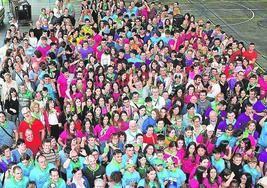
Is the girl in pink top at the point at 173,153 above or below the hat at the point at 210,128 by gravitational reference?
below

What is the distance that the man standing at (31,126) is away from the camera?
8.48 m

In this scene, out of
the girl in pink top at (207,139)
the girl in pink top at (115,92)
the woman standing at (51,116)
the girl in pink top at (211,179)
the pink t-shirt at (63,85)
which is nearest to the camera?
the girl in pink top at (211,179)

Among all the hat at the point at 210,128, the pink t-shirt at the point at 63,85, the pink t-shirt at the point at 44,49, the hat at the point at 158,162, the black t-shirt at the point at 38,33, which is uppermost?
the black t-shirt at the point at 38,33

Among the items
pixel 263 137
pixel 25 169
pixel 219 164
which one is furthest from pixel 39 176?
pixel 263 137

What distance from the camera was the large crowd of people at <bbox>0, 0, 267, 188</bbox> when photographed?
7.45 metres

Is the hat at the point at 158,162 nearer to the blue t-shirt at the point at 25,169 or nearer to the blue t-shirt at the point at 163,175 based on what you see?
the blue t-shirt at the point at 163,175

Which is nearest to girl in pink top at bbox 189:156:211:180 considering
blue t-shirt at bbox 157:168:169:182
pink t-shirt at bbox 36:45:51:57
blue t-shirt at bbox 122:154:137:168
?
blue t-shirt at bbox 157:168:169:182

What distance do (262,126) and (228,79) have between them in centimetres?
223

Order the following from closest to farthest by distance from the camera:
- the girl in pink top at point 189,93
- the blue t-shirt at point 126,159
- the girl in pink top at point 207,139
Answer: the blue t-shirt at point 126,159
the girl in pink top at point 207,139
the girl in pink top at point 189,93

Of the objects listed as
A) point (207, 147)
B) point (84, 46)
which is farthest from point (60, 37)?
point (207, 147)

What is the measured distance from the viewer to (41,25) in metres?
14.2

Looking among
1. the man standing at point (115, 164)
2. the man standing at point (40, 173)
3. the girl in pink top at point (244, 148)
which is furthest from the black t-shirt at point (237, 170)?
the man standing at point (40, 173)

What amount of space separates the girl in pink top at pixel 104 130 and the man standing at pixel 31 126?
1.13 metres

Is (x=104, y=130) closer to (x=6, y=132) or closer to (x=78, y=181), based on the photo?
(x=78, y=181)
